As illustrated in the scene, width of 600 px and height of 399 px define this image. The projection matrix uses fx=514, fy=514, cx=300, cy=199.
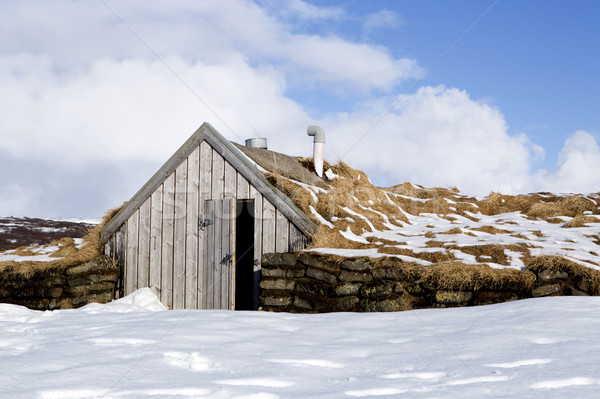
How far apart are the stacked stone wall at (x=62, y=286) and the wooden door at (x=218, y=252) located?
6.73 ft

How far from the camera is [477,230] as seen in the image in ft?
34.1

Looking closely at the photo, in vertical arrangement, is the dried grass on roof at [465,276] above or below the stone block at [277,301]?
above

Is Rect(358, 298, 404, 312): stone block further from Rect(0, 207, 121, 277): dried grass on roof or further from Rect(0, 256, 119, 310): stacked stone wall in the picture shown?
Rect(0, 207, 121, 277): dried grass on roof

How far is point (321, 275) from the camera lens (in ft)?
27.7

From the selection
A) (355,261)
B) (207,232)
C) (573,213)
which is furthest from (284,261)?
(573,213)

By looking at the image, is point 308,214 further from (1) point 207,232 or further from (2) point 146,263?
(2) point 146,263

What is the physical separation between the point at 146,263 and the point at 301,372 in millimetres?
7392

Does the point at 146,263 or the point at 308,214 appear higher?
Result: the point at 308,214

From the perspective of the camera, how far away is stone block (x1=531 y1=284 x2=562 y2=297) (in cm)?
727

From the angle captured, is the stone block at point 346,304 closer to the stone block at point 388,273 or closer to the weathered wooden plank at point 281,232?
the stone block at point 388,273

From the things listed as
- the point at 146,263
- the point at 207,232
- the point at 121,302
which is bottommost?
the point at 121,302

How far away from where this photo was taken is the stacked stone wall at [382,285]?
7.38 meters

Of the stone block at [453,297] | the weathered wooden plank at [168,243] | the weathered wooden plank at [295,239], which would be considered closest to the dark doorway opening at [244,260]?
the weathered wooden plank at [168,243]

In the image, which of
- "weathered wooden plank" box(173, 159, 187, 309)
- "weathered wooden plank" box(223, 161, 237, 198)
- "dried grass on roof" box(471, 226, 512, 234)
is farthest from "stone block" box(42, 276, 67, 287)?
"dried grass on roof" box(471, 226, 512, 234)
